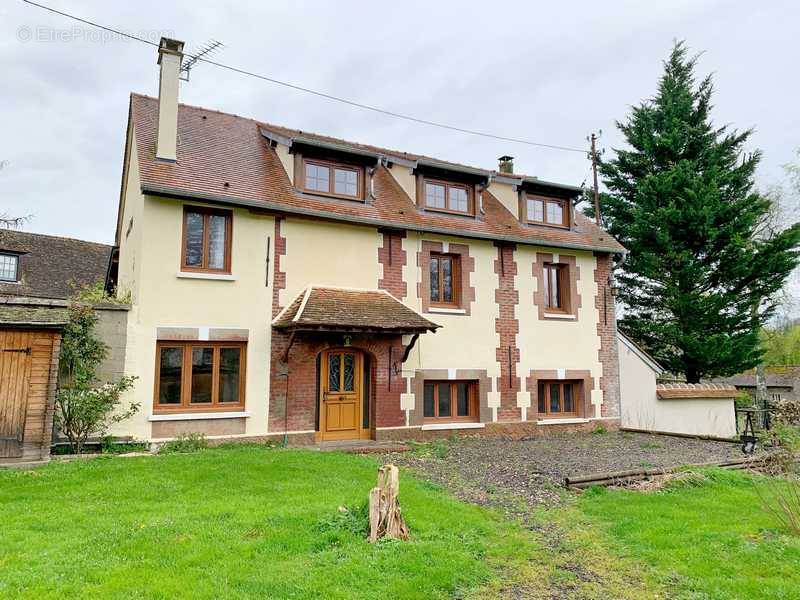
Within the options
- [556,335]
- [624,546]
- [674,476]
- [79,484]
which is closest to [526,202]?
[556,335]

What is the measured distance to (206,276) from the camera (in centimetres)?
1157

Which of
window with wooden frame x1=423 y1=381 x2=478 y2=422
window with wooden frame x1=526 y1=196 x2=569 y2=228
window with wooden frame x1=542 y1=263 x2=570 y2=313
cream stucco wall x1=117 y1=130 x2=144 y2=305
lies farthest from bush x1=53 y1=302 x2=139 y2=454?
window with wooden frame x1=526 y1=196 x2=569 y2=228

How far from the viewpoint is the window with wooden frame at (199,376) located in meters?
11.2

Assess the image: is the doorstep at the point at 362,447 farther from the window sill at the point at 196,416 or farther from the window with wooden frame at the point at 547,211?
the window with wooden frame at the point at 547,211

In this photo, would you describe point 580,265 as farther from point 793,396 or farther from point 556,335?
point 793,396

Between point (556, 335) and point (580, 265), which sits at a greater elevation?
point (580, 265)

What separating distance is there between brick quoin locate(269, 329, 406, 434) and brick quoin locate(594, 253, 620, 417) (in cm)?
686

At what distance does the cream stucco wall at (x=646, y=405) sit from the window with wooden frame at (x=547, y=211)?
4.40 metres

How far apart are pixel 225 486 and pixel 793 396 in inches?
1375

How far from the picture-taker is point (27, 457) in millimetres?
8938

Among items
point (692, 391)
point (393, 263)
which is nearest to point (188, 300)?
point (393, 263)

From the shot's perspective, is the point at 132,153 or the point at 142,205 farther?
the point at 132,153

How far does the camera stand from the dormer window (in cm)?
2116

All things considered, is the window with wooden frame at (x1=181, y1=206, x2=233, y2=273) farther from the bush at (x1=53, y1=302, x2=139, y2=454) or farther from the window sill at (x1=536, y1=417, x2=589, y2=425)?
the window sill at (x1=536, y1=417, x2=589, y2=425)
